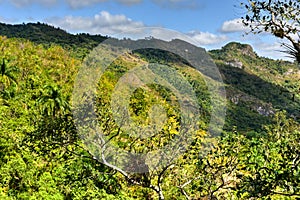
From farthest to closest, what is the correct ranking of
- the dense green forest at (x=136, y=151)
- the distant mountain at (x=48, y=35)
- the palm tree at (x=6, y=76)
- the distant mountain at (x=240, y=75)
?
the distant mountain at (x=48, y=35), the distant mountain at (x=240, y=75), the palm tree at (x=6, y=76), the dense green forest at (x=136, y=151)

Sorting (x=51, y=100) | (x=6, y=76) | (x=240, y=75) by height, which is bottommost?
(x=51, y=100)

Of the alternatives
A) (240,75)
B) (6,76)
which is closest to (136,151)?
(6,76)

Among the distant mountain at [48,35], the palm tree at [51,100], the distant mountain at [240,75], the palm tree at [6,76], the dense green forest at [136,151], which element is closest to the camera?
the dense green forest at [136,151]

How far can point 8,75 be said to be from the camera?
26.6 metres

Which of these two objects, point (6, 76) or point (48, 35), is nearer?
point (6, 76)

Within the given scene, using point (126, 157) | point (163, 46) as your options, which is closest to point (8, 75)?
point (126, 157)

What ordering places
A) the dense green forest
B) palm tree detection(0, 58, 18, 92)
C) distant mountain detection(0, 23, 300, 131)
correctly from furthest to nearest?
distant mountain detection(0, 23, 300, 131) < palm tree detection(0, 58, 18, 92) < the dense green forest

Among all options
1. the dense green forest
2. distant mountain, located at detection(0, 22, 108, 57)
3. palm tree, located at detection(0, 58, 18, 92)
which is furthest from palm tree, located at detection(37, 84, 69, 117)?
distant mountain, located at detection(0, 22, 108, 57)

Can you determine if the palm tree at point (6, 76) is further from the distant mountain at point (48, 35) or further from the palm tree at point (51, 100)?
the distant mountain at point (48, 35)

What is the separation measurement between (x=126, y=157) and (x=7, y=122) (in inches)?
342

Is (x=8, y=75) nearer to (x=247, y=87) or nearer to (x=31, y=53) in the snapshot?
(x=31, y=53)

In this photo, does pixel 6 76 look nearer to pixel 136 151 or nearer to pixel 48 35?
pixel 136 151

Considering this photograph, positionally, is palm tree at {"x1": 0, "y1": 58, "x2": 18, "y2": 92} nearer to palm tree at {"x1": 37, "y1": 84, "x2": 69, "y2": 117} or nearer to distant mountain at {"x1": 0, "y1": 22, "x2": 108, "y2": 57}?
palm tree at {"x1": 37, "y1": 84, "x2": 69, "y2": 117}

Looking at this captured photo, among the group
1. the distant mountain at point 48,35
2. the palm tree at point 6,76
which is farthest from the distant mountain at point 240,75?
the palm tree at point 6,76
